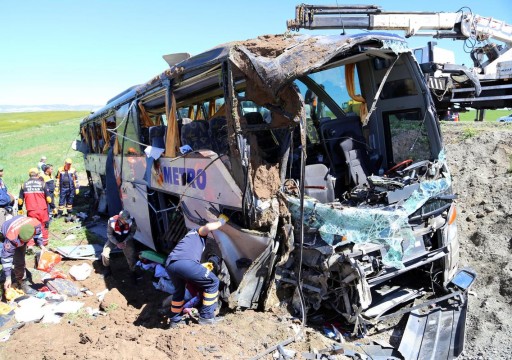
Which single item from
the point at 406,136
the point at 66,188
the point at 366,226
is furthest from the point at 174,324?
the point at 66,188

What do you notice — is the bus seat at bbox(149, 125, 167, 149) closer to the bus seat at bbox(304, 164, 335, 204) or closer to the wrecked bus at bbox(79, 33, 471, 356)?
the wrecked bus at bbox(79, 33, 471, 356)

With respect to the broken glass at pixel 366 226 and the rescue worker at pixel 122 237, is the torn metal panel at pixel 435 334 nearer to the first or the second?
the broken glass at pixel 366 226

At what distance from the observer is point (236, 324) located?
4191mm

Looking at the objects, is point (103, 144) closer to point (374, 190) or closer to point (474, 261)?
point (374, 190)

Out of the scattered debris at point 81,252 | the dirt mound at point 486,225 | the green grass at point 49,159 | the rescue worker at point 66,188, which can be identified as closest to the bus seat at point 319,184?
the dirt mound at point 486,225

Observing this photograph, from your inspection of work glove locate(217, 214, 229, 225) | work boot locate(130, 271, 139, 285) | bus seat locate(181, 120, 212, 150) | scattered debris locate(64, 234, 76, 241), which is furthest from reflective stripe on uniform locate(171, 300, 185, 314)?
scattered debris locate(64, 234, 76, 241)

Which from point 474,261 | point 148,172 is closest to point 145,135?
point 148,172

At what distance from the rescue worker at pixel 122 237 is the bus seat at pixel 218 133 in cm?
235

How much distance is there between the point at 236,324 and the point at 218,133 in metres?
2.28

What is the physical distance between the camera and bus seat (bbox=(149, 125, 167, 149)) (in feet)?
19.6

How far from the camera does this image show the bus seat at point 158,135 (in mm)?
5988

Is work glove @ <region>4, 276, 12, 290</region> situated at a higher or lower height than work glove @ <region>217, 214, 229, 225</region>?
lower

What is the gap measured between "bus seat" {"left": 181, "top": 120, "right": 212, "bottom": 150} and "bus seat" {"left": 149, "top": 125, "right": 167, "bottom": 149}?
2.57 feet

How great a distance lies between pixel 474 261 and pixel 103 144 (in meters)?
8.69
